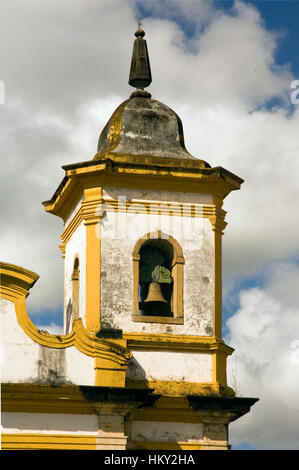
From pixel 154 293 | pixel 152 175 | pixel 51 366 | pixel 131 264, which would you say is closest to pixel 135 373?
pixel 154 293

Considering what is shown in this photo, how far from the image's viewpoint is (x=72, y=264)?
25.8 meters

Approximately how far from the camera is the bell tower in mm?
23672

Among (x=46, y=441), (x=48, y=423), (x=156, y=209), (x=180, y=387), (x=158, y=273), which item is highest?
(x=156, y=209)

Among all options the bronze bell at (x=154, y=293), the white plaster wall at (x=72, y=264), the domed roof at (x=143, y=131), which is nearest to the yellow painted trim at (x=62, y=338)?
the white plaster wall at (x=72, y=264)

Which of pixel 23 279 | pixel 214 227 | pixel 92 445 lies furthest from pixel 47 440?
pixel 214 227

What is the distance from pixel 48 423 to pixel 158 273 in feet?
11.5

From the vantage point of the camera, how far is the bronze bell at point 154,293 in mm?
24344

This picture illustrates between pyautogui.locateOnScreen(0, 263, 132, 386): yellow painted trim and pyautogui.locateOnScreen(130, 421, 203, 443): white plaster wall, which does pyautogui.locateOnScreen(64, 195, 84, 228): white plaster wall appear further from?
pyautogui.locateOnScreen(130, 421, 203, 443): white plaster wall

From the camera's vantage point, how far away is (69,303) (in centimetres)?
2602

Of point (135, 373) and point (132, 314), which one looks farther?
point (132, 314)

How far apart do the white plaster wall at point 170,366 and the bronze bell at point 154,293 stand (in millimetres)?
902

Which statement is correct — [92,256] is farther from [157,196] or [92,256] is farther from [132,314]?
[157,196]

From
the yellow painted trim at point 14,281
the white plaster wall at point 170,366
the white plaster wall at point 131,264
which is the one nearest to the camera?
the yellow painted trim at point 14,281

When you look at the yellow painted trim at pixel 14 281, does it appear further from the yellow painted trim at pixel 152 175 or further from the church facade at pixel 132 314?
the yellow painted trim at pixel 152 175
